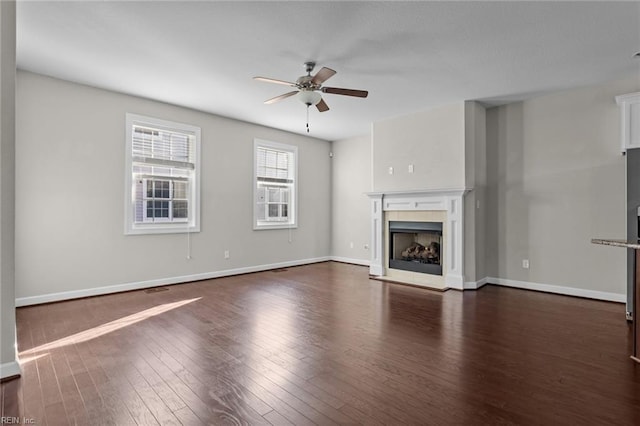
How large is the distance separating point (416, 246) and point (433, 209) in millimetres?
853

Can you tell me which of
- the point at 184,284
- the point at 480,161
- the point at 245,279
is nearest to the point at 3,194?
the point at 184,284

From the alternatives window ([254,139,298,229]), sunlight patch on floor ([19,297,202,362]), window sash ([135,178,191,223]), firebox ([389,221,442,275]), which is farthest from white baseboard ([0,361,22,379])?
firebox ([389,221,442,275])

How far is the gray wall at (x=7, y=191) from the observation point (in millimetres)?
2131

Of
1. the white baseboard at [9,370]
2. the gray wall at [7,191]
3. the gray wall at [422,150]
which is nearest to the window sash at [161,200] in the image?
the gray wall at [7,191]

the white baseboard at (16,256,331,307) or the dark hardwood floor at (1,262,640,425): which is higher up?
the white baseboard at (16,256,331,307)

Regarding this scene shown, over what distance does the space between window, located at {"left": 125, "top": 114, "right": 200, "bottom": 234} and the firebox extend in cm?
347

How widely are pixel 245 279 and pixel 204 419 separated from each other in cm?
377

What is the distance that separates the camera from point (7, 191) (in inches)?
85.7

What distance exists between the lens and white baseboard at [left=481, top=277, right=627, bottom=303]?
4.07 meters

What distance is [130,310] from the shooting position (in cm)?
369

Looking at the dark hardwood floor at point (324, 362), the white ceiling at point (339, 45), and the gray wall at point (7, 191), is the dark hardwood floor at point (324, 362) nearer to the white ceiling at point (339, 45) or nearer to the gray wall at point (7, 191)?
the gray wall at point (7, 191)

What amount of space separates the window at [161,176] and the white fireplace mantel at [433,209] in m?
3.18

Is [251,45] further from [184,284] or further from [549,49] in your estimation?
[184,284]

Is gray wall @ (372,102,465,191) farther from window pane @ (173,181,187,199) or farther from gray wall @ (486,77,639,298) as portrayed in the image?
window pane @ (173,181,187,199)
